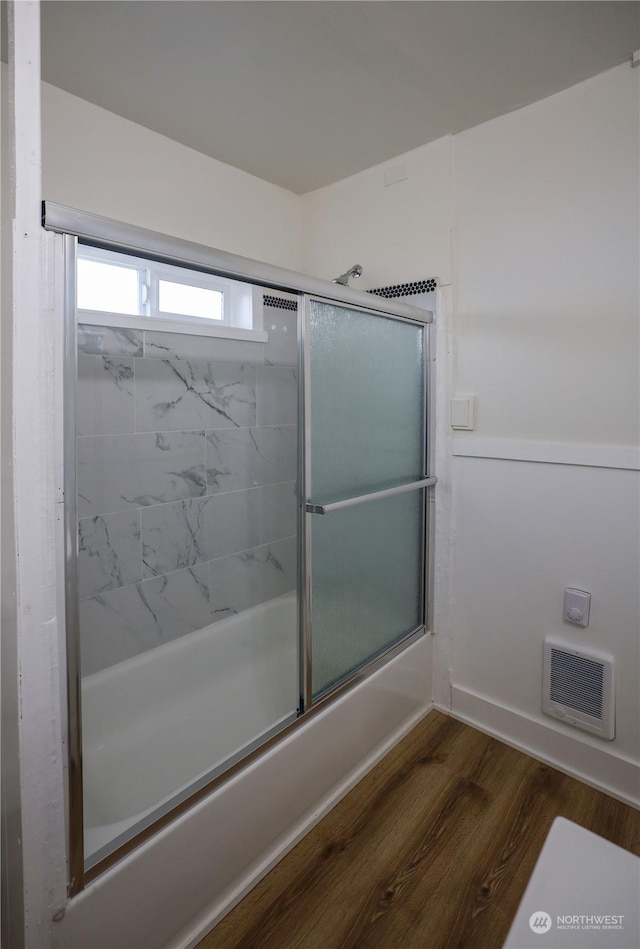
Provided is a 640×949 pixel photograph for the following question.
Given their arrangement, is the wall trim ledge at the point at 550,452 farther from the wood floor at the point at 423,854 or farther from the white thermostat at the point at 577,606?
the wood floor at the point at 423,854

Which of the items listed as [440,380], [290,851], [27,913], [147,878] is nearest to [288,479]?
[440,380]

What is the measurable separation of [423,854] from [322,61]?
2.35 meters

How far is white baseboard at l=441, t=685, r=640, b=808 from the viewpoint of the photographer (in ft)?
5.45

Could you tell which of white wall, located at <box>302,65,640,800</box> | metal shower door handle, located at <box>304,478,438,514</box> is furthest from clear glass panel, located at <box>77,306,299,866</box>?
white wall, located at <box>302,65,640,800</box>

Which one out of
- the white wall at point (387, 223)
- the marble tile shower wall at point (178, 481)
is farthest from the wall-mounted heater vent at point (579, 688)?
the white wall at point (387, 223)

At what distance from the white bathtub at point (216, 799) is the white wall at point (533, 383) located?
1.33 feet

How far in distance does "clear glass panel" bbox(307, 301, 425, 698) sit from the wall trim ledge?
21 cm

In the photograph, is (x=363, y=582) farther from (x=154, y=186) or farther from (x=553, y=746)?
(x=154, y=186)

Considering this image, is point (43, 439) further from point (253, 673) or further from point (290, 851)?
point (253, 673)

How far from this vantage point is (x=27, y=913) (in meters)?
0.93

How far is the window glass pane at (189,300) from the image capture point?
2.05m

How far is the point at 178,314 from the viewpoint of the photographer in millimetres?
2066

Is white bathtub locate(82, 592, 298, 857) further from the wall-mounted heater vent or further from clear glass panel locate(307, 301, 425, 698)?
the wall-mounted heater vent

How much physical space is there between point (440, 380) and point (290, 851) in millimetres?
1676
